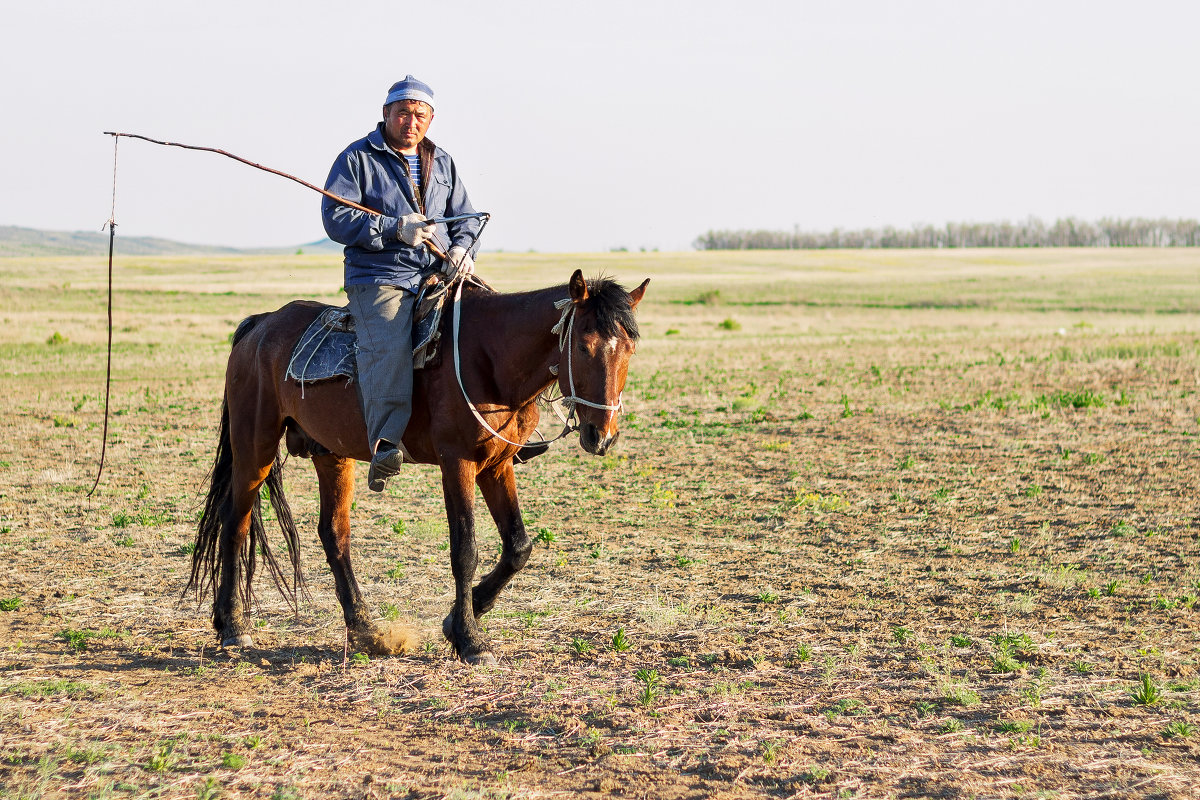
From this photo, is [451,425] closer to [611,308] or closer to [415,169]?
[611,308]

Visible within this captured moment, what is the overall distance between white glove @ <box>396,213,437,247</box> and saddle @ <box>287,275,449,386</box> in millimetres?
422

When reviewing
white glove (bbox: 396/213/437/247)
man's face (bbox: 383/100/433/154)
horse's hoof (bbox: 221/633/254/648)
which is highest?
man's face (bbox: 383/100/433/154)

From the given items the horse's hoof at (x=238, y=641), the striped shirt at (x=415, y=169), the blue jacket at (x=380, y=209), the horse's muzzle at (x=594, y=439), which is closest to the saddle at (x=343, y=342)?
the blue jacket at (x=380, y=209)

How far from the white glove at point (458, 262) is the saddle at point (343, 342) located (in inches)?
4.4

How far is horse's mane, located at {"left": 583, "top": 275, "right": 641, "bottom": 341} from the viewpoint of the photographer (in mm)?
6148

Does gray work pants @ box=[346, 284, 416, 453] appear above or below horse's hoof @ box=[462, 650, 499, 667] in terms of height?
above

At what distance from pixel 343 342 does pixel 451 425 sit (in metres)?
1.16

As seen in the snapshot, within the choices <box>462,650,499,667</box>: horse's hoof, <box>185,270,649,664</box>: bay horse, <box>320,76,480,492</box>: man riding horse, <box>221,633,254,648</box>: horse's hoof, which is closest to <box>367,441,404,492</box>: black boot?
<box>320,76,480,492</box>: man riding horse

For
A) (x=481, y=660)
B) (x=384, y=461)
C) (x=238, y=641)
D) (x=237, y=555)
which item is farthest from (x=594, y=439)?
(x=237, y=555)

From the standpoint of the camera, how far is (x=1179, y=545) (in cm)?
942

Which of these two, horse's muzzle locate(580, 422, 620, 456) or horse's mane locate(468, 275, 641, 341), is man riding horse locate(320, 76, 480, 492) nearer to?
horse's mane locate(468, 275, 641, 341)

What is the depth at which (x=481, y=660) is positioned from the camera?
6.69 meters

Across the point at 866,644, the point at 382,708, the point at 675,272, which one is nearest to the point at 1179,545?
the point at 866,644

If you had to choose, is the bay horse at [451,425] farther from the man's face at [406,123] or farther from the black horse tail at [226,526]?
the man's face at [406,123]
